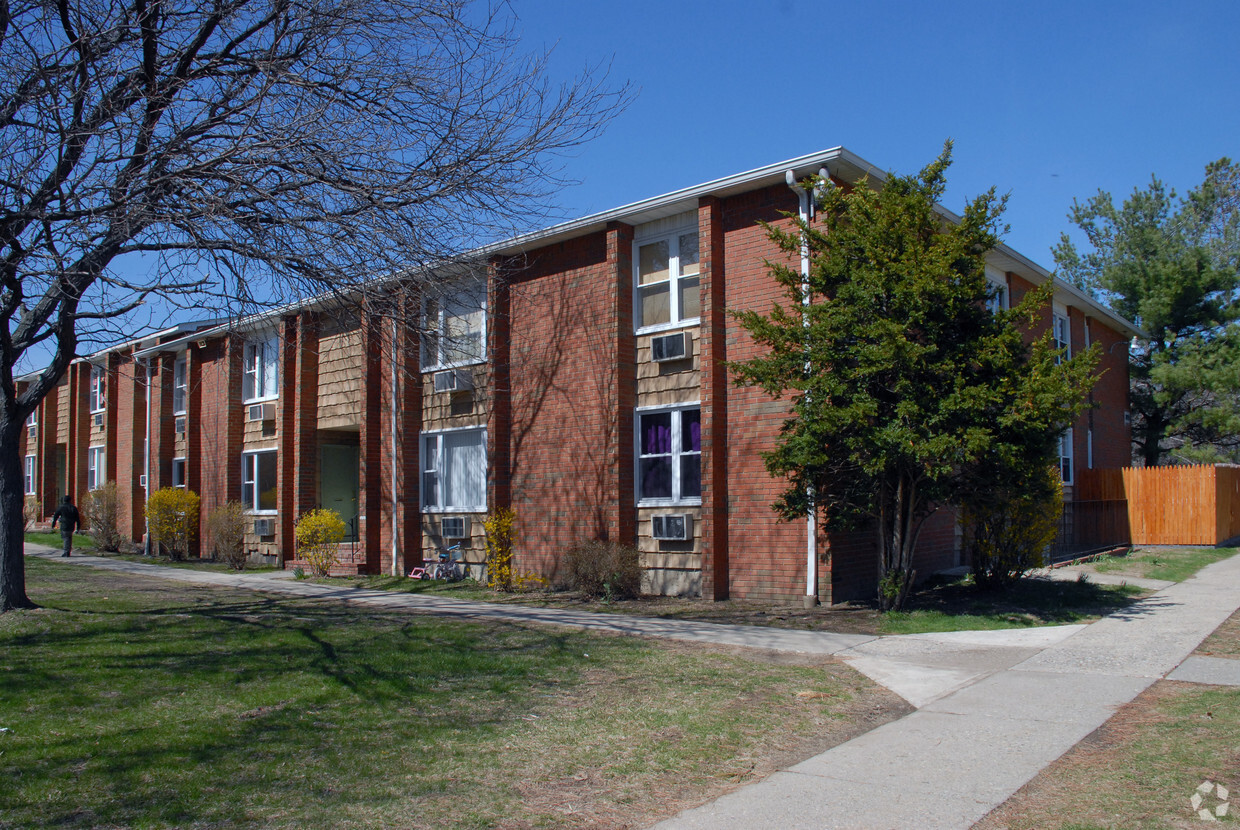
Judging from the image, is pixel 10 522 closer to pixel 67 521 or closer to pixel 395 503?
pixel 395 503

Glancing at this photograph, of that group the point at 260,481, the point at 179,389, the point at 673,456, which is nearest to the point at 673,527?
the point at 673,456

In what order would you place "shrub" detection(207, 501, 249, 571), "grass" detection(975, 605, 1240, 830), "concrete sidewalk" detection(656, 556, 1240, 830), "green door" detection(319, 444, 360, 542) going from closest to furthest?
"grass" detection(975, 605, 1240, 830) → "concrete sidewalk" detection(656, 556, 1240, 830) → "shrub" detection(207, 501, 249, 571) → "green door" detection(319, 444, 360, 542)

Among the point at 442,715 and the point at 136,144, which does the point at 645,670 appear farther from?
the point at 136,144

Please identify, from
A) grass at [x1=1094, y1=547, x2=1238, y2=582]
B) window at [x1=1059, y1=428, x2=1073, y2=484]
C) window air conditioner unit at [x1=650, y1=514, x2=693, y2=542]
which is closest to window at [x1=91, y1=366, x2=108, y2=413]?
window air conditioner unit at [x1=650, y1=514, x2=693, y2=542]

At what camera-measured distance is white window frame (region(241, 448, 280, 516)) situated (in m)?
22.1

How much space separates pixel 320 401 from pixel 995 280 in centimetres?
1427

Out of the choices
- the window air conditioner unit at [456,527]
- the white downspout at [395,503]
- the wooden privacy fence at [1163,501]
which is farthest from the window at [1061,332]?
the white downspout at [395,503]

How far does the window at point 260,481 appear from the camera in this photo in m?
22.3

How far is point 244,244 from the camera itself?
30.8 feet

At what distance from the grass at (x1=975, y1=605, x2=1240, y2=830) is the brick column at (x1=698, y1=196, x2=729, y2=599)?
253 inches

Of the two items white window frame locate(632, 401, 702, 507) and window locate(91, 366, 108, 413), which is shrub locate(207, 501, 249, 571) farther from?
A: window locate(91, 366, 108, 413)

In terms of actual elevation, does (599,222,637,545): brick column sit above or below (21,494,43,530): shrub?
above

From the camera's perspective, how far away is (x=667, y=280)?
47.6ft

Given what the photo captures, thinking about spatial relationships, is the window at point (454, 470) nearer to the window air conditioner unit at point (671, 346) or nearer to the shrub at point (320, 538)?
the shrub at point (320, 538)
